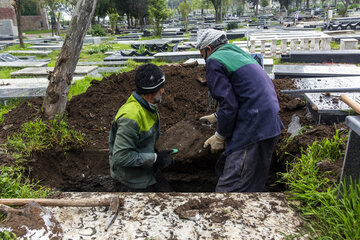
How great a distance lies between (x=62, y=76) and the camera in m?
4.23

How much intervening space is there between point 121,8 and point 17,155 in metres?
30.3

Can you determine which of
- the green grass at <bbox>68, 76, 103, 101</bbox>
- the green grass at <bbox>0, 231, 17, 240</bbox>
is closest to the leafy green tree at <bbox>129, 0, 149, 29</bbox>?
the green grass at <bbox>68, 76, 103, 101</bbox>

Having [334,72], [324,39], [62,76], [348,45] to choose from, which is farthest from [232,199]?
[324,39]

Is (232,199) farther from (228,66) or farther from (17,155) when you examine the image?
(17,155)

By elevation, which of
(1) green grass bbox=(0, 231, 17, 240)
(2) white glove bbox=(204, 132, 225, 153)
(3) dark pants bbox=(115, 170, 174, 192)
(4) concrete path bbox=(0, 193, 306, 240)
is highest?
(2) white glove bbox=(204, 132, 225, 153)

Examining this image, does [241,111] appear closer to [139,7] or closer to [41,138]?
[41,138]

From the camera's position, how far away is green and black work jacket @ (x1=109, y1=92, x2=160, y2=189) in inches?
103

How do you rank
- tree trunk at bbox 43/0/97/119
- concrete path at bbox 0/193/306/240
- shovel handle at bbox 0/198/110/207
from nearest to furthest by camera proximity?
concrete path at bbox 0/193/306/240, shovel handle at bbox 0/198/110/207, tree trunk at bbox 43/0/97/119

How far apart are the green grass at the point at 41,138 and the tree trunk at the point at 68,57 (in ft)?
0.78

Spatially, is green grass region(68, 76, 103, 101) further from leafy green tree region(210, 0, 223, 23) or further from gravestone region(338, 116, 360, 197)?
leafy green tree region(210, 0, 223, 23)

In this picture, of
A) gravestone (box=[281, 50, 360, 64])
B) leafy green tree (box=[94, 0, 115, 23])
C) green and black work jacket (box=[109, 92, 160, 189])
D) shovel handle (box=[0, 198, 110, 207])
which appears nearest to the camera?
shovel handle (box=[0, 198, 110, 207])

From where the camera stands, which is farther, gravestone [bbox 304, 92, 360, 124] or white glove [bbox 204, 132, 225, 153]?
gravestone [bbox 304, 92, 360, 124]

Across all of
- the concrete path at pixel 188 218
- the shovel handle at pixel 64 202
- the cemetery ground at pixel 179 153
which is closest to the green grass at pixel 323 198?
the cemetery ground at pixel 179 153

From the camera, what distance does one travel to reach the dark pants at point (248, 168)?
2836 millimetres
